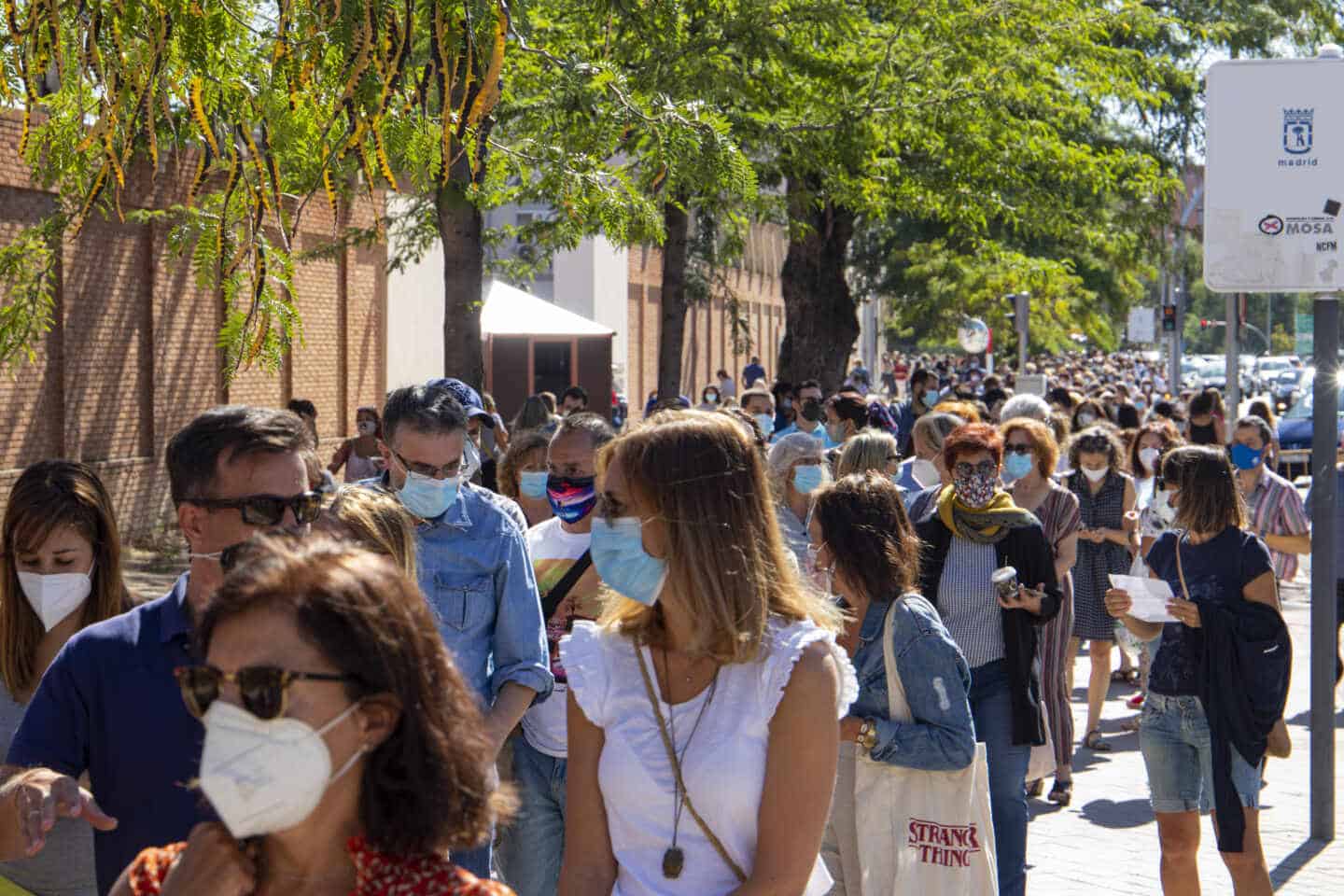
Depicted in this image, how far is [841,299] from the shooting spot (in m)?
26.1

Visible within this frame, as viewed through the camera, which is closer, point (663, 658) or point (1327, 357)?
point (663, 658)

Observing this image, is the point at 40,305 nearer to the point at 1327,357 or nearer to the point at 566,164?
the point at 566,164

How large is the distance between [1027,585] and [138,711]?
389 cm

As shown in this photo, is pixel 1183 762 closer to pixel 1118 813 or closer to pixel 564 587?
pixel 564 587

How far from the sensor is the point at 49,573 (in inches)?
160

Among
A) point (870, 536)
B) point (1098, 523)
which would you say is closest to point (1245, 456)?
point (1098, 523)

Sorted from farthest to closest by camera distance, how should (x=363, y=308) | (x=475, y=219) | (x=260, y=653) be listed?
(x=363, y=308) → (x=475, y=219) → (x=260, y=653)

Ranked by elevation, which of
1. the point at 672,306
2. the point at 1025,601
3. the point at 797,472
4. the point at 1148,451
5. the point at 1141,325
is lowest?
the point at 1025,601

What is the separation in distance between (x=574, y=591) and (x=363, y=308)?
796 inches

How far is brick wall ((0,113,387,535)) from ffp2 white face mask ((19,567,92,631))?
1226 centimetres

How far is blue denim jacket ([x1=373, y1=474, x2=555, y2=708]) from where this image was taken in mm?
4711

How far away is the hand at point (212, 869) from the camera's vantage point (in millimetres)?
2168

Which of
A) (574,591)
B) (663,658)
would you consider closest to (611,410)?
(574,591)

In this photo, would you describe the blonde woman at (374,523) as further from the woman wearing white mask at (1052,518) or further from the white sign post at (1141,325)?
the white sign post at (1141,325)
